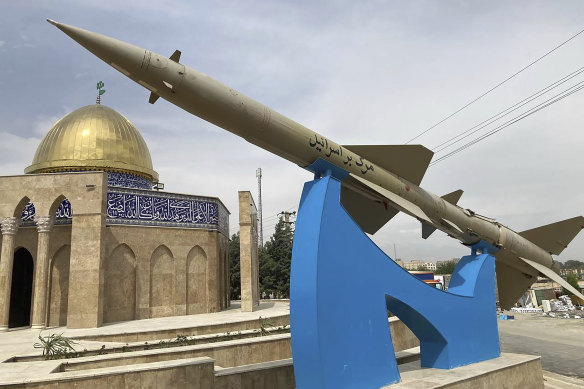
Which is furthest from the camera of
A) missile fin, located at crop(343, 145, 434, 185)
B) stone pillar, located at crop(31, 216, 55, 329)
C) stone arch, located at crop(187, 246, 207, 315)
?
stone arch, located at crop(187, 246, 207, 315)

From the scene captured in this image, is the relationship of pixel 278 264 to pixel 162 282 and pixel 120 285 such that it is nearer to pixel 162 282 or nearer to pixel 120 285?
pixel 162 282

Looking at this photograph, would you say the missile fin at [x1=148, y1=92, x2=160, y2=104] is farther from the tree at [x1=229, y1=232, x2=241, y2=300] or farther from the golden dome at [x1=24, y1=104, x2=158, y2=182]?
the tree at [x1=229, y1=232, x2=241, y2=300]

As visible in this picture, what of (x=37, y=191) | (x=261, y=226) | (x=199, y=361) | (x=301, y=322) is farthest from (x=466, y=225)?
(x=261, y=226)

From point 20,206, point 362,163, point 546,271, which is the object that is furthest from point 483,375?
point 20,206

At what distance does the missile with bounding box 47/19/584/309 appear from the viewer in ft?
20.7

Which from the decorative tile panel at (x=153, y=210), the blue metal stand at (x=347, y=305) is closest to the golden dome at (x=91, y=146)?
the decorative tile panel at (x=153, y=210)

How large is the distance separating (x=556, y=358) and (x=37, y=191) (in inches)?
820

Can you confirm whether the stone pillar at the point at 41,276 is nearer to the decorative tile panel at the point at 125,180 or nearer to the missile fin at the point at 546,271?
the decorative tile panel at the point at 125,180

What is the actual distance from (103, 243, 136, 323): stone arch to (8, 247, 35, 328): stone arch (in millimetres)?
3922

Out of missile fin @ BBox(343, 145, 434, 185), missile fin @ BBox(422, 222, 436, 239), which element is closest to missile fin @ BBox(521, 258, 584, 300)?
missile fin @ BBox(422, 222, 436, 239)

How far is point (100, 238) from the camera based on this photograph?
50.9ft

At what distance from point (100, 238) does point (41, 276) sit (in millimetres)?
2605

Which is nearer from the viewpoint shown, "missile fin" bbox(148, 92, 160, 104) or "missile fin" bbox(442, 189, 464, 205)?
"missile fin" bbox(148, 92, 160, 104)

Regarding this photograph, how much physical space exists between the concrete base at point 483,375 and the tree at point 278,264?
24.3m
